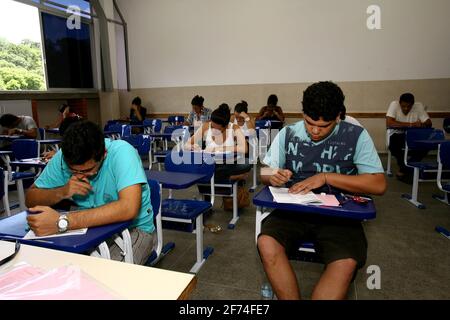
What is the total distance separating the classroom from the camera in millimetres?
1266

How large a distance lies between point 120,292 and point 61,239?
452 mm

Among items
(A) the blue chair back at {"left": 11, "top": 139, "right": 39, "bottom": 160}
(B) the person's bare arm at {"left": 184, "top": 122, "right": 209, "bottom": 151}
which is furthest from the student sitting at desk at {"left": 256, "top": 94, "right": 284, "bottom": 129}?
(A) the blue chair back at {"left": 11, "top": 139, "right": 39, "bottom": 160}

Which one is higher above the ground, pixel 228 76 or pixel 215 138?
pixel 228 76

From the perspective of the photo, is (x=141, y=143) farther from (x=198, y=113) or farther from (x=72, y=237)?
(x=72, y=237)

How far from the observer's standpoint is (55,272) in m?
0.85

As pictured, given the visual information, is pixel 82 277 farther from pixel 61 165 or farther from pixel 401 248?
pixel 401 248

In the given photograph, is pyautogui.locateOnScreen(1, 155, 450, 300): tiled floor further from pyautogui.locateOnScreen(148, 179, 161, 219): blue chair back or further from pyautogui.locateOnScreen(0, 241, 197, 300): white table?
pyautogui.locateOnScreen(0, 241, 197, 300): white table

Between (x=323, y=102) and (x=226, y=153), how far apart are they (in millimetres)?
1711

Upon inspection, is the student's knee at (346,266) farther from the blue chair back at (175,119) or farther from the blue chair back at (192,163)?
the blue chair back at (175,119)

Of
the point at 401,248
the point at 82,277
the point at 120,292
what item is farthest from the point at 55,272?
the point at 401,248

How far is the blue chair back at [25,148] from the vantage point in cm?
392

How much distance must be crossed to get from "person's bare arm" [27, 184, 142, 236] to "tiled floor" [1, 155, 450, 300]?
98 centimetres

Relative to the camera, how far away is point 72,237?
1127mm

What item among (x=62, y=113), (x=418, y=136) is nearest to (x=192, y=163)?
(x=418, y=136)
